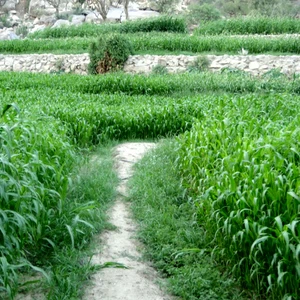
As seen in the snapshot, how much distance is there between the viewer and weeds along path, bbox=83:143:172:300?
4273mm

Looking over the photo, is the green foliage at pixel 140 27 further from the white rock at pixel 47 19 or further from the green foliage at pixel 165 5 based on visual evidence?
the white rock at pixel 47 19

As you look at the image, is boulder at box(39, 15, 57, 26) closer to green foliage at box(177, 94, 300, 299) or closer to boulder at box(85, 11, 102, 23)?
boulder at box(85, 11, 102, 23)

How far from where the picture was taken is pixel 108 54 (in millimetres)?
16109

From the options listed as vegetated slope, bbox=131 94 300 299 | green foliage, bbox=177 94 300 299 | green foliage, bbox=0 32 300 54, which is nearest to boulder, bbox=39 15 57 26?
green foliage, bbox=0 32 300 54

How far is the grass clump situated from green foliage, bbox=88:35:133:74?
9162mm

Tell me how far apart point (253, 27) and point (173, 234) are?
17.2 meters

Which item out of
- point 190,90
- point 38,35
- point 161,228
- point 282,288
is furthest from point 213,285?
point 38,35

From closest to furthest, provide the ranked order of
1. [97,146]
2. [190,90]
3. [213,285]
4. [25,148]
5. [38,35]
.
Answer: [213,285] < [25,148] < [97,146] < [190,90] < [38,35]

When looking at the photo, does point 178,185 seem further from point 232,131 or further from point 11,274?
point 11,274

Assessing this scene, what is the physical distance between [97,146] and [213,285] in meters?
4.53

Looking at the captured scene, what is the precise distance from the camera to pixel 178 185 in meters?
6.46

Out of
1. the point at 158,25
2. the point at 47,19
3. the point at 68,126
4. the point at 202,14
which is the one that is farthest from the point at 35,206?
the point at 47,19

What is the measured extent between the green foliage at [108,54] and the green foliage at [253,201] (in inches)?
400

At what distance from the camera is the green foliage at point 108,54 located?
52.6ft
